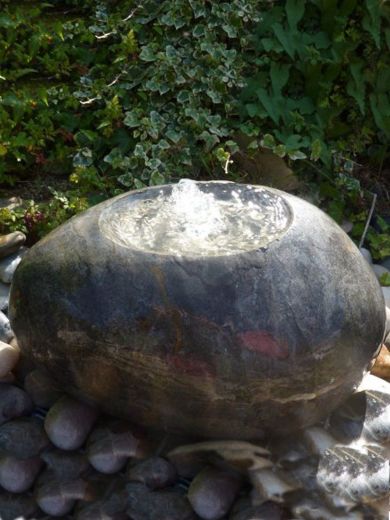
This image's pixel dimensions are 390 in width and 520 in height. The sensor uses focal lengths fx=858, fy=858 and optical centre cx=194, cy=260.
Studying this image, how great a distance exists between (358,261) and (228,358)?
0.61 metres

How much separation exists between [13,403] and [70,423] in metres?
0.28

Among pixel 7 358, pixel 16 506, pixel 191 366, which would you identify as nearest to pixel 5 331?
pixel 7 358

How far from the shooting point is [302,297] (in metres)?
2.69

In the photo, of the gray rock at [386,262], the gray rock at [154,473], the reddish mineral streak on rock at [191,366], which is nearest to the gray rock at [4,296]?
the gray rock at [154,473]

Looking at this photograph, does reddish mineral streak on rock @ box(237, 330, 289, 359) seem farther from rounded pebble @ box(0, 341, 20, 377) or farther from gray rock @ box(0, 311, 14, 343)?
gray rock @ box(0, 311, 14, 343)

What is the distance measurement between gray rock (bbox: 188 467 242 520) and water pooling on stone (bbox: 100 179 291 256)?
28.6 inches

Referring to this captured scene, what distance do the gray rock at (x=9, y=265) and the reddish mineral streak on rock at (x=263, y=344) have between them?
5.66 feet

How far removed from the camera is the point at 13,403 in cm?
307

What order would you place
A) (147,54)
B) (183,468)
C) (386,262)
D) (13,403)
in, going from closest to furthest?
(183,468)
(13,403)
(386,262)
(147,54)

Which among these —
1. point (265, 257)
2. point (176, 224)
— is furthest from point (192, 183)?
point (265, 257)

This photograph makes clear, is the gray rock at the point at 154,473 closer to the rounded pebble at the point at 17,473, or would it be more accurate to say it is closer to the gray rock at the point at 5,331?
the rounded pebble at the point at 17,473

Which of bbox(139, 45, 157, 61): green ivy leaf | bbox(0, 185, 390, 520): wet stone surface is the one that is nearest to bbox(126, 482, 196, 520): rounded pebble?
bbox(0, 185, 390, 520): wet stone surface

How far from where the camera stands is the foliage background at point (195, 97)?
4.79 metres

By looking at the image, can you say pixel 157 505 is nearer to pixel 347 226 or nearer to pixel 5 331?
pixel 5 331
